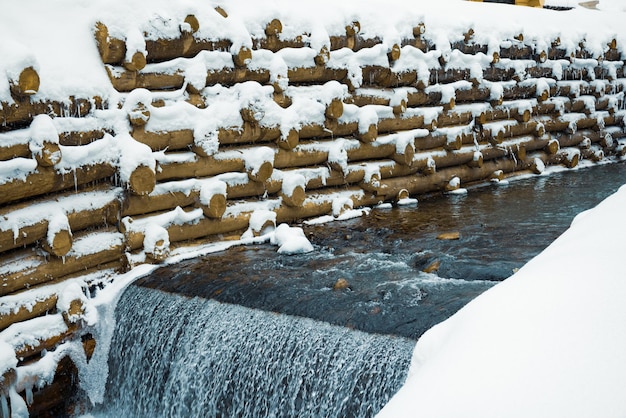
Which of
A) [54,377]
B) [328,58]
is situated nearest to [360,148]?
[328,58]

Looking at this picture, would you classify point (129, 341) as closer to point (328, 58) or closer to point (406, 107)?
point (328, 58)

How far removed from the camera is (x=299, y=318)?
431cm

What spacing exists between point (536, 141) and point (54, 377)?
889 cm

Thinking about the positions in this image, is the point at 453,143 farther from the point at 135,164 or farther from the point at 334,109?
the point at 135,164

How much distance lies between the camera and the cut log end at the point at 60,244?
513 cm

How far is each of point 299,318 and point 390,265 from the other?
1.37 metres

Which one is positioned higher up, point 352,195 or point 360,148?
point 360,148

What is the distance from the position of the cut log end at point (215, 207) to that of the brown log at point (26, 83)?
199 centimetres

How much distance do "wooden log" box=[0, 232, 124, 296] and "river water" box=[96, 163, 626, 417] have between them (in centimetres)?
48

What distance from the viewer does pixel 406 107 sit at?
333 inches

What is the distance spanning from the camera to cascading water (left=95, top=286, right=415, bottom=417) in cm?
373

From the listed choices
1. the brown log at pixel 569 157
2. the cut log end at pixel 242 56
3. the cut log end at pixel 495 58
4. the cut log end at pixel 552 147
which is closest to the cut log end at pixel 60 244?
the cut log end at pixel 242 56

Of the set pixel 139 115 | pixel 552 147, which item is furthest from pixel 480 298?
pixel 552 147

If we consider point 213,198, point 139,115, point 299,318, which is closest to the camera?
point 299,318
